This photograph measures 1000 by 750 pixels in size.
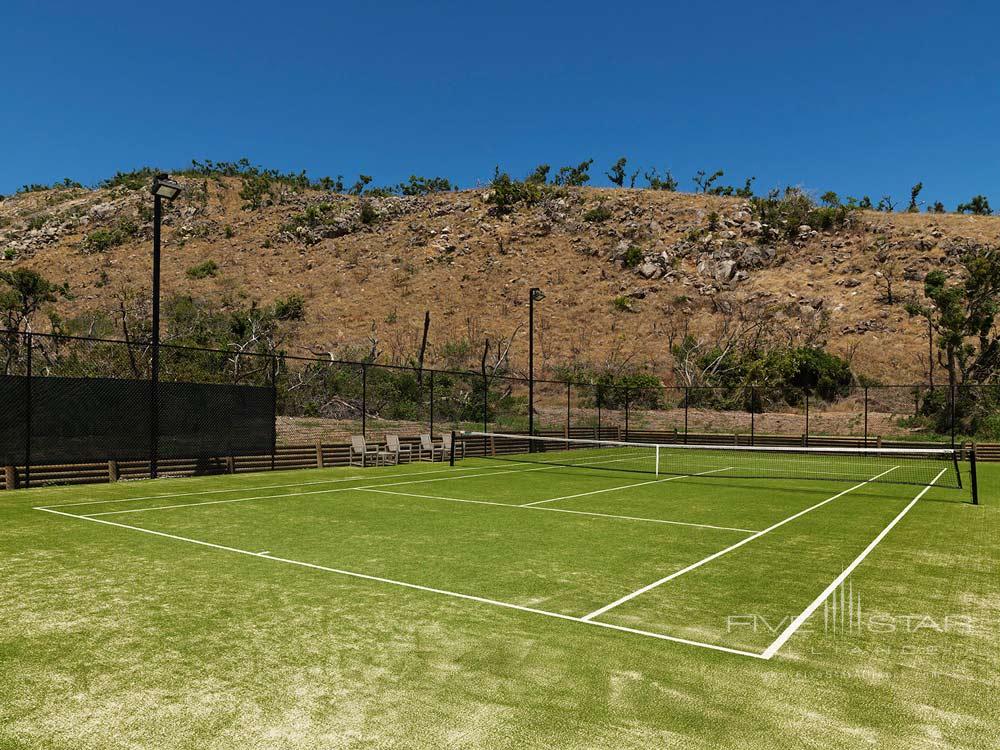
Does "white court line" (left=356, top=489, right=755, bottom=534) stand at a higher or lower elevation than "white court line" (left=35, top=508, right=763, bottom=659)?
lower

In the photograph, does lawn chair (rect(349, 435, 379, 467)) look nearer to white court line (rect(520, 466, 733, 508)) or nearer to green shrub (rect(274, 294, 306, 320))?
white court line (rect(520, 466, 733, 508))

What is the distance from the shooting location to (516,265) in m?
64.6

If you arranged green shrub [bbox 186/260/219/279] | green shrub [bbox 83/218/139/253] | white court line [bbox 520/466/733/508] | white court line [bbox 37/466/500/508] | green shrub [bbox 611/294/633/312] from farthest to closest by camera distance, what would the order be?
1. green shrub [bbox 83/218/139/253]
2. green shrub [bbox 186/260/219/279]
3. green shrub [bbox 611/294/633/312]
4. white court line [bbox 520/466/733/508]
5. white court line [bbox 37/466/500/508]

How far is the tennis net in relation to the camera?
20.0 m

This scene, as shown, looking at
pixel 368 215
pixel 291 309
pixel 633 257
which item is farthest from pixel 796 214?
pixel 291 309

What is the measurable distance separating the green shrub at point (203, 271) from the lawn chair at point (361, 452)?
48.6 metres

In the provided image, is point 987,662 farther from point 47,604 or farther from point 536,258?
point 536,258

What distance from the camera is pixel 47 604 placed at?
6.34 metres

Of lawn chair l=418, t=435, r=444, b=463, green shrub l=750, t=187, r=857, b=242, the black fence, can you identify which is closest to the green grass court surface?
the black fence

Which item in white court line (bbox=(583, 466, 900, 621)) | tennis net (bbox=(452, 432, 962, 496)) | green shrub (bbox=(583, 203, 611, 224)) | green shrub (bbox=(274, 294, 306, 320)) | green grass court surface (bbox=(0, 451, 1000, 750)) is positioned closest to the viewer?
green grass court surface (bbox=(0, 451, 1000, 750))

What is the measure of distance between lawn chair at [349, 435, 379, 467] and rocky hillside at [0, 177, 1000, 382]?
2764 cm

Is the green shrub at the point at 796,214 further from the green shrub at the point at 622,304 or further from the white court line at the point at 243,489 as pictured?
the white court line at the point at 243,489

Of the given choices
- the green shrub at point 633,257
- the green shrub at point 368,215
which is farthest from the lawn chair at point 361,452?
the green shrub at point 368,215

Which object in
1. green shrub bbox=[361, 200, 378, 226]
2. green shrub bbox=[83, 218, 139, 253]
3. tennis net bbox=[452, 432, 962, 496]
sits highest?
green shrub bbox=[361, 200, 378, 226]
